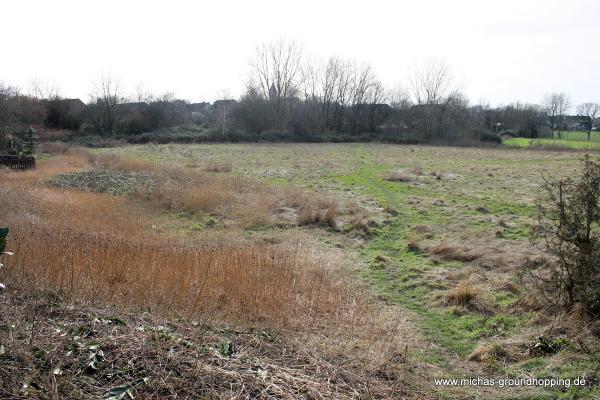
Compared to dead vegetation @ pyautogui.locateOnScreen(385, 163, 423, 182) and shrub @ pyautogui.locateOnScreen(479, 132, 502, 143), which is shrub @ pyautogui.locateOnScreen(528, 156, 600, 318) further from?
shrub @ pyautogui.locateOnScreen(479, 132, 502, 143)

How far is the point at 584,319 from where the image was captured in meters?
5.51

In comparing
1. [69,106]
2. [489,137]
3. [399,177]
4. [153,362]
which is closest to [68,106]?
[69,106]

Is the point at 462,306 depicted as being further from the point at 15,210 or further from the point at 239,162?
the point at 239,162

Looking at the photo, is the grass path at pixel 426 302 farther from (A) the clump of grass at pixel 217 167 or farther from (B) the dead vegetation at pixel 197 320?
(A) the clump of grass at pixel 217 167

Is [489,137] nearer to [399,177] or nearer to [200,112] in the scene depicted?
[399,177]

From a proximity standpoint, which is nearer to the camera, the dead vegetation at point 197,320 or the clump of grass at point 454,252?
the dead vegetation at point 197,320

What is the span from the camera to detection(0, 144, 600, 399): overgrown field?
4359 mm

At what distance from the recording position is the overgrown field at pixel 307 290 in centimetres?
436

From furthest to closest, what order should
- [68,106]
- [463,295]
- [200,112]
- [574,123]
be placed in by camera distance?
[574,123] < [200,112] < [68,106] < [463,295]

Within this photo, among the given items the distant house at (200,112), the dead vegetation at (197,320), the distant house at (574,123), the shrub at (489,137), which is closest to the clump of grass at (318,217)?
the dead vegetation at (197,320)

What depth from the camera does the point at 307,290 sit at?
24.2 ft

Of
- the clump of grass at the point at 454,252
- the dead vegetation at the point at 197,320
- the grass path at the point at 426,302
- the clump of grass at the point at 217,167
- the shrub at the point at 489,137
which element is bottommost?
the grass path at the point at 426,302

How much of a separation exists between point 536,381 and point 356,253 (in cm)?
634

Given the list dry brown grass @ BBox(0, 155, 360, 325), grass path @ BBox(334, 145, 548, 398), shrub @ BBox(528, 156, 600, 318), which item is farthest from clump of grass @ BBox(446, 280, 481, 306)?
dry brown grass @ BBox(0, 155, 360, 325)
